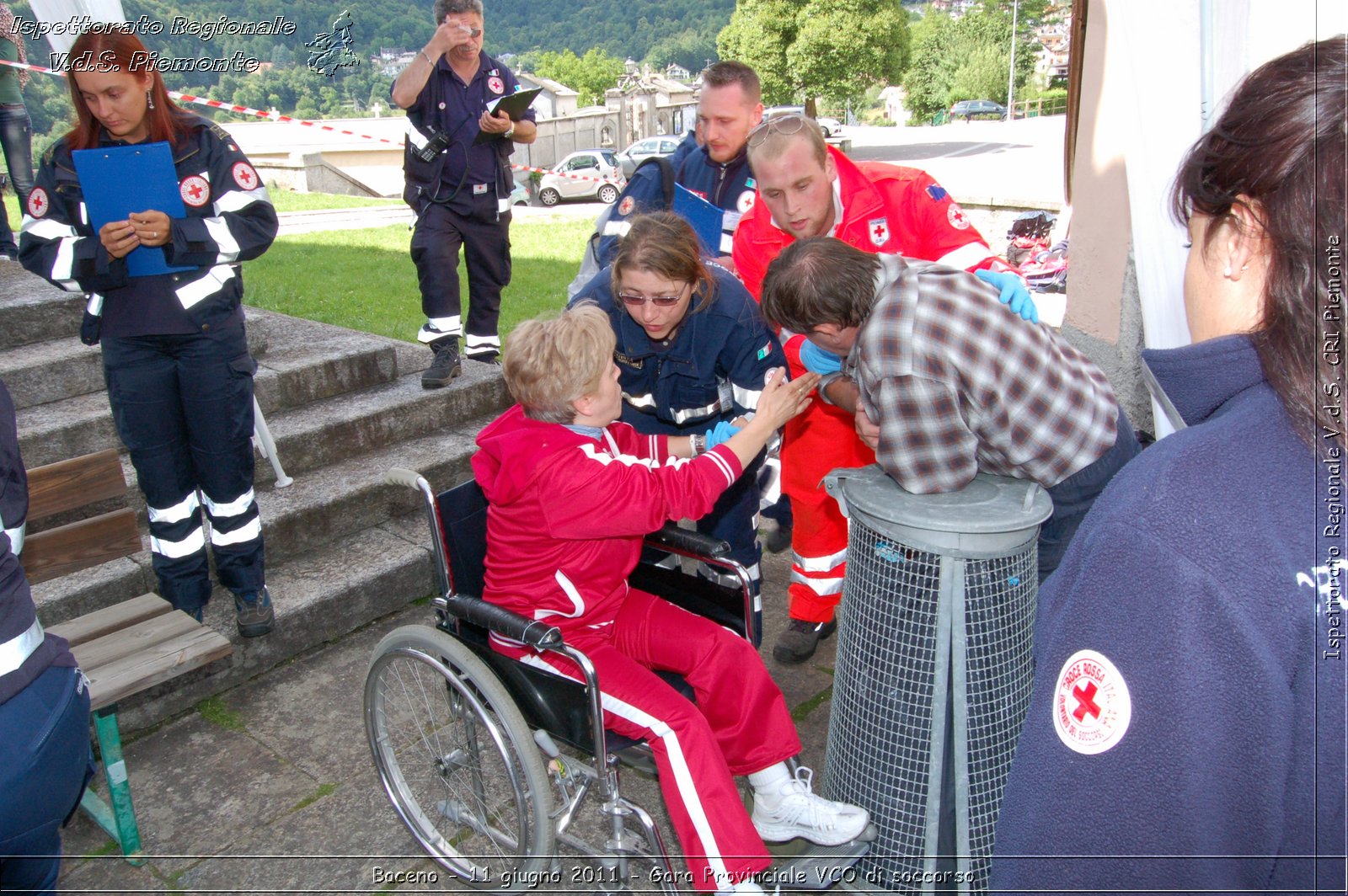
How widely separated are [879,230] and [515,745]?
2.15m

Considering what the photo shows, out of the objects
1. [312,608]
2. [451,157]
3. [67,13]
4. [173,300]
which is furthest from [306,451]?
[67,13]

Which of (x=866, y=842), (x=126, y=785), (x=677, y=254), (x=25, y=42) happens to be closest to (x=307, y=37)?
(x=25, y=42)

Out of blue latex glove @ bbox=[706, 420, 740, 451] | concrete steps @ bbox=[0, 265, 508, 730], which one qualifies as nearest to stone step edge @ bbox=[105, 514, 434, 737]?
concrete steps @ bbox=[0, 265, 508, 730]

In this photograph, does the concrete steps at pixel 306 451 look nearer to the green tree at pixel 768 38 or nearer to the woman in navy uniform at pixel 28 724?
the woman in navy uniform at pixel 28 724

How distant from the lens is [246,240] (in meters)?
3.34

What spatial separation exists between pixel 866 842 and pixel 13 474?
2028 millimetres

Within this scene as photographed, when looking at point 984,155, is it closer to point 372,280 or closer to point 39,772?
point 372,280

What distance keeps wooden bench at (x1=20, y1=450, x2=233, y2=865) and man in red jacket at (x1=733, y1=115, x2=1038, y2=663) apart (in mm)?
1974

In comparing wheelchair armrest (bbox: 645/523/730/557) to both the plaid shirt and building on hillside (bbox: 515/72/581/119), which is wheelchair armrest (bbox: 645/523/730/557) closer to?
the plaid shirt

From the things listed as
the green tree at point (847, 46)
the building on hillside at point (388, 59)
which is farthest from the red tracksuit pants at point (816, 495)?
the green tree at point (847, 46)

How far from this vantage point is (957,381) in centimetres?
219

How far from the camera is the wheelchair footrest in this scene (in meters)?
2.27

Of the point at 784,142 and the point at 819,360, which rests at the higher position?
the point at 784,142

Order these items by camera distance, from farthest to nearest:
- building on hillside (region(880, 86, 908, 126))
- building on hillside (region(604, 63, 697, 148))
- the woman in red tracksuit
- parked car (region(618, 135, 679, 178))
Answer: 1. building on hillside (region(880, 86, 908, 126))
2. building on hillside (region(604, 63, 697, 148))
3. parked car (region(618, 135, 679, 178))
4. the woman in red tracksuit
